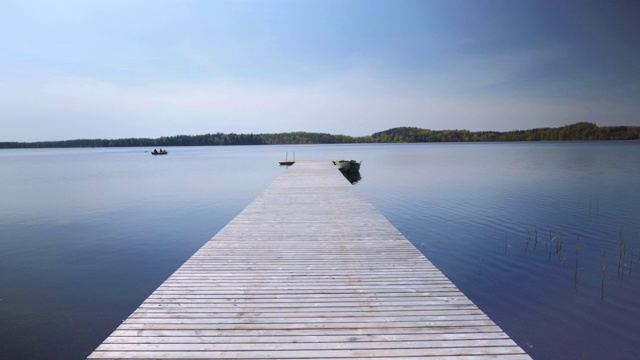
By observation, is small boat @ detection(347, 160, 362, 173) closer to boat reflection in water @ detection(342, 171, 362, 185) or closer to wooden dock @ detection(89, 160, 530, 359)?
boat reflection in water @ detection(342, 171, 362, 185)

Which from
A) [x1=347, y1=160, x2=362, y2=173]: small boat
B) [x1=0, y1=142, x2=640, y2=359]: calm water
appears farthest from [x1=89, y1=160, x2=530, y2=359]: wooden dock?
[x1=347, y1=160, x2=362, y2=173]: small boat

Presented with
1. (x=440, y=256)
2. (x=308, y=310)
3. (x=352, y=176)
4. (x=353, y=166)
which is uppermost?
(x=353, y=166)

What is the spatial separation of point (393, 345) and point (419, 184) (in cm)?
1991

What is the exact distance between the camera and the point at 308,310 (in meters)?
3.90

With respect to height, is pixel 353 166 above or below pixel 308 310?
above

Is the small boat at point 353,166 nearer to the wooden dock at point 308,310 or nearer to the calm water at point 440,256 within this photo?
the calm water at point 440,256

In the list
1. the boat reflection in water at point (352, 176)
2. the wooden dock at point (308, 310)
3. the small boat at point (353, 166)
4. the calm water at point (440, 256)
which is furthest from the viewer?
the small boat at point (353, 166)

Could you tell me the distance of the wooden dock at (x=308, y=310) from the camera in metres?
3.19

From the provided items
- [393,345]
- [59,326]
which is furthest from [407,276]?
[59,326]

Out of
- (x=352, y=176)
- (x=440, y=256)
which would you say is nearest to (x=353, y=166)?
(x=352, y=176)

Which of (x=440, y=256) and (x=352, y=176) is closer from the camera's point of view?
(x=440, y=256)

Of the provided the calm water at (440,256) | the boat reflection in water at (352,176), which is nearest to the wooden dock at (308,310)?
the calm water at (440,256)

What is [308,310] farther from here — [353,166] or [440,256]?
[353,166]

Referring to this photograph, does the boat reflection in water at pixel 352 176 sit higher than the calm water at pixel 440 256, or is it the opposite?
the boat reflection in water at pixel 352 176
